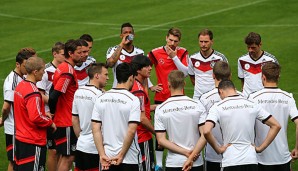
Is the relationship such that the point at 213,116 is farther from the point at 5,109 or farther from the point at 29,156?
the point at 5,109

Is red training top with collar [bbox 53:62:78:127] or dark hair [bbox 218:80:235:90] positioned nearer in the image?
dark hair [bbox 218:80:235:90]

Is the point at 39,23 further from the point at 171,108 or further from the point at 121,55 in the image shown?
the point at 171,108

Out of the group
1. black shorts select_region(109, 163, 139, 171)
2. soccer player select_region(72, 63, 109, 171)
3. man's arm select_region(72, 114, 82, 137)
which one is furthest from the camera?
man's arm select_region(72, 114, 82, 137)

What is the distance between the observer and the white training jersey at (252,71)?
45.2 feet

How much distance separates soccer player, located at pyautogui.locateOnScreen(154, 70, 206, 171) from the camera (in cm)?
1033

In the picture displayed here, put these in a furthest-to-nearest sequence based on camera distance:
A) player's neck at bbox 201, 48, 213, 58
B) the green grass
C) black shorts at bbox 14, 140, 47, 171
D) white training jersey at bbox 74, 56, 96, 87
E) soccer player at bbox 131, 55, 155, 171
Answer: the green grass
player's neck at bbox 201, 48, 213, 58
white training jersey at bbox 74, 56, 96, 87
black shorts at bbox 14, 140, 47, 171
soccer player at bbox 131, 55, 155, 171

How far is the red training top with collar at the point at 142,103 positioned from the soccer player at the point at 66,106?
3.83 feet

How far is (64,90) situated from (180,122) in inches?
103

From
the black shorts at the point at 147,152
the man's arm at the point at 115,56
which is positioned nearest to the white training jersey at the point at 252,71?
the man's arm at the point at 115,56

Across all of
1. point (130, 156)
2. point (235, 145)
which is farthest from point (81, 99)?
point (235, 145)

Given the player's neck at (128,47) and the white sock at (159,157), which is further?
the player's neck at (128,47)

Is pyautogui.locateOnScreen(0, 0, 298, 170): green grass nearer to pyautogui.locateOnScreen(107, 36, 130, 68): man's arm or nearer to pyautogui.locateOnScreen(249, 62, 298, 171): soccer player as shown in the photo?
pyautogui.locateOnScreen(107, 36, 130, 68): man's arm

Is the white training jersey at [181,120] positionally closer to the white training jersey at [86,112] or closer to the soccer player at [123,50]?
the white training jersey at [86,112]

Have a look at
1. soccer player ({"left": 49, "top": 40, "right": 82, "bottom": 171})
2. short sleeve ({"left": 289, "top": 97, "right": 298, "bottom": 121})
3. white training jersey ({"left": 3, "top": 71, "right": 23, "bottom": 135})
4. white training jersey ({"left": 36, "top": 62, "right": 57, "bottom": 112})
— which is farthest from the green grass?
short sleeve ({"left": 289, "top": 97, "right": 298, "bottom": 121})
